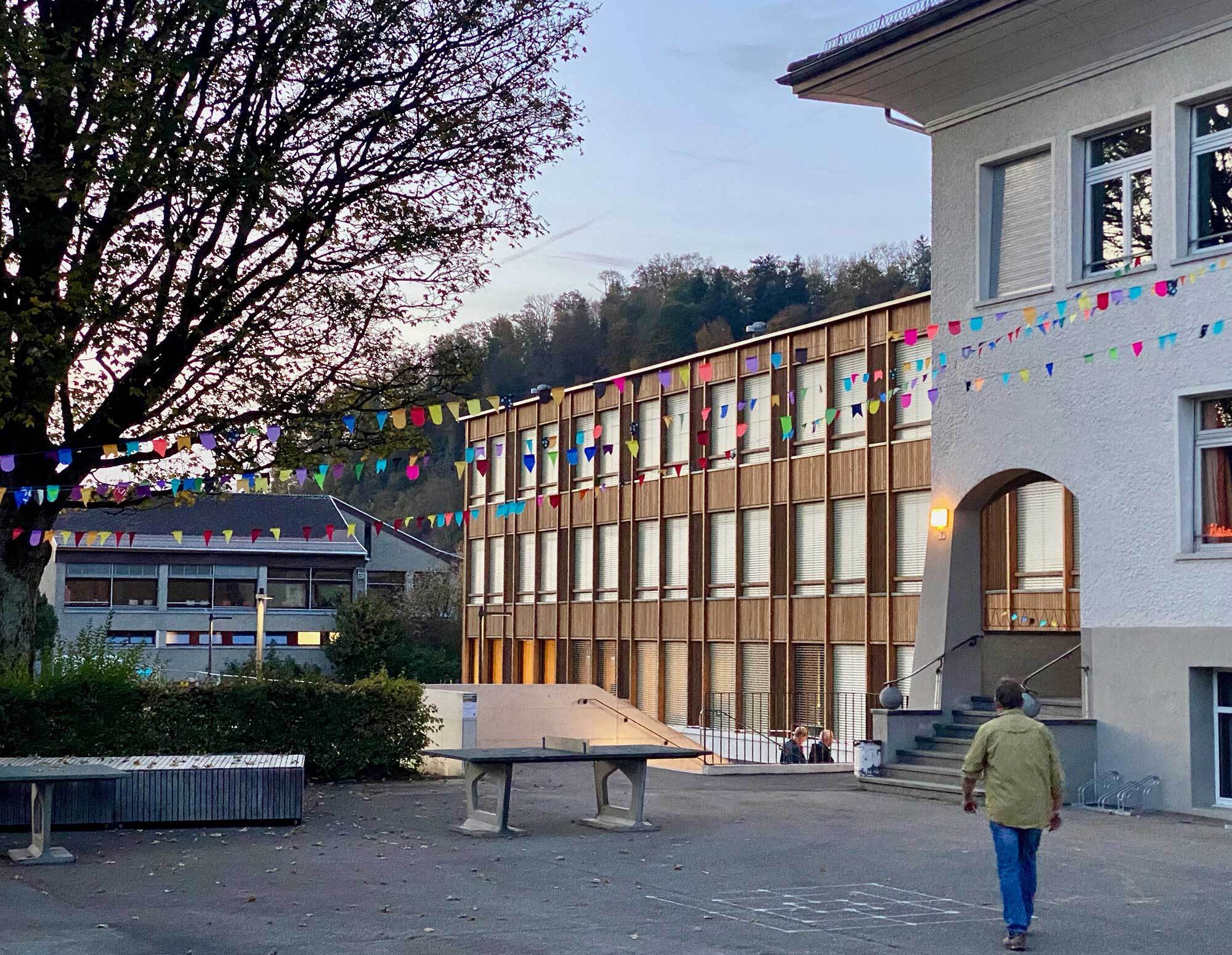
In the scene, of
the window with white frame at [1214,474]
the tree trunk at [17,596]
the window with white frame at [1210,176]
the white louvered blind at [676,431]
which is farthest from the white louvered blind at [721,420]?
the tree trunk at [17,596]

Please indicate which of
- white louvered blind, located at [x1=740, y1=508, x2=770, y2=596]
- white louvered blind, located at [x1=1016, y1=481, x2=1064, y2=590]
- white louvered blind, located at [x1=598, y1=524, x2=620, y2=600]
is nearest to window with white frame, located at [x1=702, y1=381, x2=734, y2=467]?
white louvered blind, located at [x1=740, y1=508, x2=770, y2=596]

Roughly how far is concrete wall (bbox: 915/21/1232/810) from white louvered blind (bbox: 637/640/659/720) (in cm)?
2239

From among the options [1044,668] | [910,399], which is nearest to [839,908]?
[1044,668]

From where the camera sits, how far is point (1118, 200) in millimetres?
19016

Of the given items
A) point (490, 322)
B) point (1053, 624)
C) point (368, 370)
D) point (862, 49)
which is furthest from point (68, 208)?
point (490, 322)

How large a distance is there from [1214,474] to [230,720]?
460 inches

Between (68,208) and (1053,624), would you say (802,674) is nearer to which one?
(1053,624)

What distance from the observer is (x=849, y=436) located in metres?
35.6

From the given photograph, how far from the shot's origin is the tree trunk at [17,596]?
17.6m

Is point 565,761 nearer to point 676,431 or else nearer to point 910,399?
point 910,399

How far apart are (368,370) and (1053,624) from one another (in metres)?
14.5

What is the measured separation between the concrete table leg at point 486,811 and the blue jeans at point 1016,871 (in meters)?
5.91

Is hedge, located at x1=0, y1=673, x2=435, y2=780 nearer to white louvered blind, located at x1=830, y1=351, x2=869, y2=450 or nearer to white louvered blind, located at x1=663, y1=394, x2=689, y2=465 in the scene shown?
white louvered blind, located at x1=830, y1=351, x2=869, y2=450

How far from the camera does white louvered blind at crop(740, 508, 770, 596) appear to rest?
126 feet
